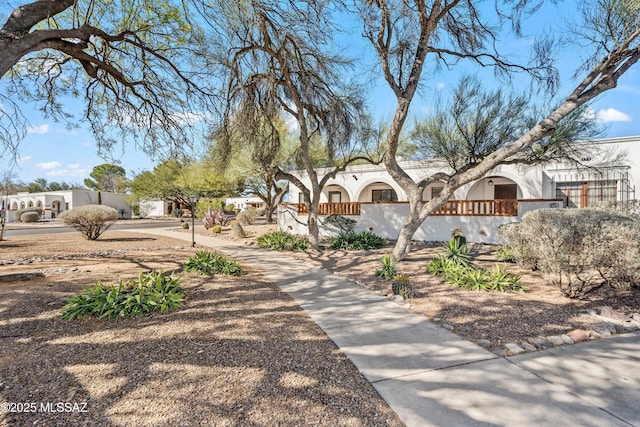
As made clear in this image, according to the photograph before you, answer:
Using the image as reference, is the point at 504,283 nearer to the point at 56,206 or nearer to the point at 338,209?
the point at 338,209

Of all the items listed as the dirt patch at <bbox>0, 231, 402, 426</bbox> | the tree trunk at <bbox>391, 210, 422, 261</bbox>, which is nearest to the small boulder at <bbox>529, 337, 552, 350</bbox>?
the dirt patch at <bbox>0, 231, 402, 426</bbox>

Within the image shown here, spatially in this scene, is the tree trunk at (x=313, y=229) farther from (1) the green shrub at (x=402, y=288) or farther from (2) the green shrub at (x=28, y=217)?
(2) the green shrub at (x=28, y=217)

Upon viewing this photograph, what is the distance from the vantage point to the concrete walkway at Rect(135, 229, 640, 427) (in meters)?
2.43

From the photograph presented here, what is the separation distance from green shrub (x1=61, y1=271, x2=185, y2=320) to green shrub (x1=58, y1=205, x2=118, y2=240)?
9.43 meters

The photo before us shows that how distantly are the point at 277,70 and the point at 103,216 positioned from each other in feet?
30.8

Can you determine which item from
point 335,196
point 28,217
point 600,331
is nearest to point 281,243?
point 600,331

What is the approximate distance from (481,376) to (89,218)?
14.5m

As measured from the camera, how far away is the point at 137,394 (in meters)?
2.66

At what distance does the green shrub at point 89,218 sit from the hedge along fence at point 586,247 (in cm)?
1454

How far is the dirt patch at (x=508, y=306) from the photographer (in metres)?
4.15

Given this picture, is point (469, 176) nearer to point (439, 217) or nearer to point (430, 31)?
point (430, 31)

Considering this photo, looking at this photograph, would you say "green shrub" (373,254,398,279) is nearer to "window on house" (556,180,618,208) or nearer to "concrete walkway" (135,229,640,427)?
"concrete walkway" (135,229,640,427)

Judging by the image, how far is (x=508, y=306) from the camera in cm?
504

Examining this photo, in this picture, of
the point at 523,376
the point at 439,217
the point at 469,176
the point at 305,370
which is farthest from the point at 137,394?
the point at 439,217
